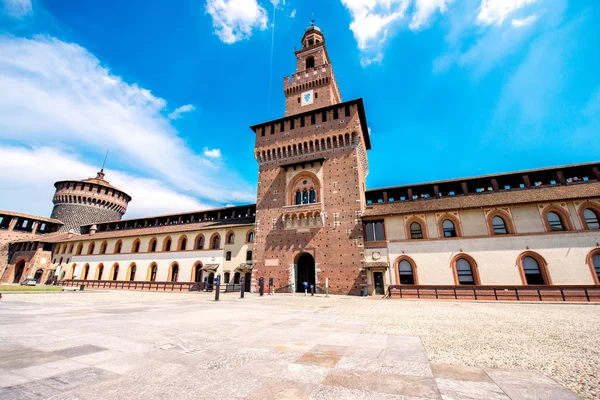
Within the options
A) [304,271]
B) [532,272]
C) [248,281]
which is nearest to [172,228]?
[248,281]

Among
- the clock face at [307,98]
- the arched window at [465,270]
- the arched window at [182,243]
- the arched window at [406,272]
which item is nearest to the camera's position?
the arched window at [465,270]

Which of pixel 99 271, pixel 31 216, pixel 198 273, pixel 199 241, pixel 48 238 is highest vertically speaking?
pixel 31 216

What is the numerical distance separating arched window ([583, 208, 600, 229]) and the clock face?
2917cm

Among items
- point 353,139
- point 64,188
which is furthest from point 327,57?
point 64,188

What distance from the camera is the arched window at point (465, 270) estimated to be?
2095 centimetres

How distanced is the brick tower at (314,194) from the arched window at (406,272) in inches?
140

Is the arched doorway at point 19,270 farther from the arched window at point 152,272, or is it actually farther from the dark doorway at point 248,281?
the dark doorway at point 248,281

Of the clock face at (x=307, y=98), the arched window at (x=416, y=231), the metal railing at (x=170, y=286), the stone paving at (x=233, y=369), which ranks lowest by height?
the metal railing at (x=170, y=286)

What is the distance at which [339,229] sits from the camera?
25.7 m

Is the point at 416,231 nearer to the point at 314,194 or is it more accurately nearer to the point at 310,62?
the point at 314,194

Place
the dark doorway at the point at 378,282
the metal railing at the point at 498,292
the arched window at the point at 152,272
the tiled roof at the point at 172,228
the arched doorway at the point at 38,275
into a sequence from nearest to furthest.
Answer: the metal railing at the point at 498,292, the dark doorway at the point at 378,282, the tiled roof at the point at 172,228, the arched window at the point at 152,272, the arched doorway at the point at 38,275

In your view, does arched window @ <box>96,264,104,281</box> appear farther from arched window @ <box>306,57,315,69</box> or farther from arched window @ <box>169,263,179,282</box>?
arched window @ <box>306,57,315,69</box>

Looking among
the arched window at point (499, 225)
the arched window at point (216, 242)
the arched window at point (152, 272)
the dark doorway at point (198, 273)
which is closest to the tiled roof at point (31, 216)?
the arched window at point (152, 272)

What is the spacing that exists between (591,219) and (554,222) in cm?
226
